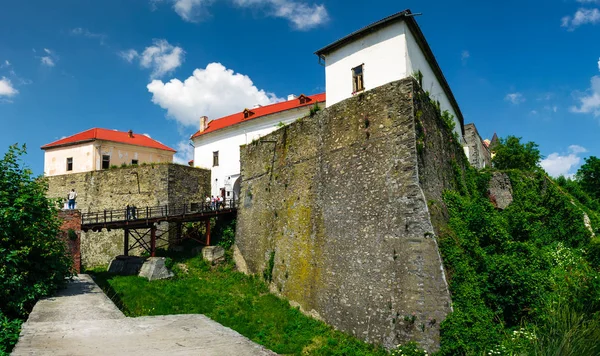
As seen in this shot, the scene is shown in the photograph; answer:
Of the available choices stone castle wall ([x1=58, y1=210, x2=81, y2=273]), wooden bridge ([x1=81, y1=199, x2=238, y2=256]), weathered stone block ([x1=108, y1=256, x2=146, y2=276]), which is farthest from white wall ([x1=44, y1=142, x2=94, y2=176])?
stone castle wall ([x1=58, y1=210, x2=81, y2=273])

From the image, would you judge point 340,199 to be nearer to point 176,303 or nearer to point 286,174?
point 286,174

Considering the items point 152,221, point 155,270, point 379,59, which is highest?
point 379,59

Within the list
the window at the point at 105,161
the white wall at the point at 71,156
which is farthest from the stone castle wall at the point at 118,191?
the window at the point at 105,161

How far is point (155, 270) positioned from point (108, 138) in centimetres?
1876

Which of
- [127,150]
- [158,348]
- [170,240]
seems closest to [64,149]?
[127,150]

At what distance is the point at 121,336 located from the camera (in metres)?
5.03

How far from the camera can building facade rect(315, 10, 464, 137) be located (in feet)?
51.9

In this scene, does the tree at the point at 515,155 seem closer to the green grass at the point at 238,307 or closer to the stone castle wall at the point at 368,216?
the stone castle wall at the point at 368,216

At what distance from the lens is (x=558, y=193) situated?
700 inches

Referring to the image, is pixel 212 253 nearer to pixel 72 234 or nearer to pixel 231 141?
pixel 72 234

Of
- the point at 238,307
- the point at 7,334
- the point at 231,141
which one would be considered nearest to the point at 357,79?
the point at 238,307

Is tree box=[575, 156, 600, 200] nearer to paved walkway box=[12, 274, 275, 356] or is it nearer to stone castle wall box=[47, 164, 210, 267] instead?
stone castle wall box=[47, 164, 210, 267]

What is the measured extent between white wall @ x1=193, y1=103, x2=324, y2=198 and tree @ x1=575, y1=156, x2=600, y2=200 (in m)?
22.7

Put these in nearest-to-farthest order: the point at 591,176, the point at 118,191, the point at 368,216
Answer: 1. the point at 368,216
2. the point at 118,191
3. the point at 591,176
